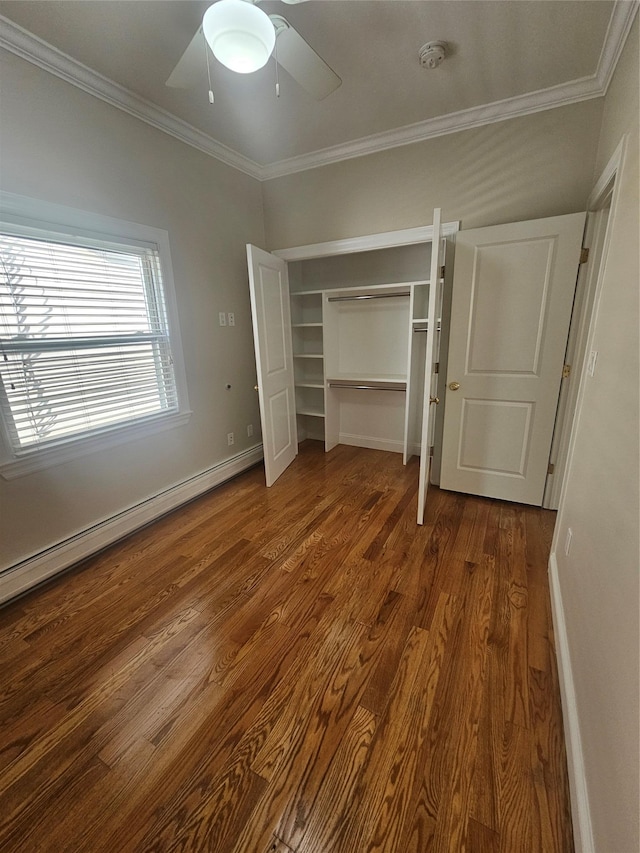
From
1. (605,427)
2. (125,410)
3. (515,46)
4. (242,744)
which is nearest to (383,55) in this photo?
(515,46)

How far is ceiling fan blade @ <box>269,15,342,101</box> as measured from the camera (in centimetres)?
132

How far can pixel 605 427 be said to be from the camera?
127 cm

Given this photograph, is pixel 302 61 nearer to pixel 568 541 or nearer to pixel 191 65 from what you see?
pixel 191 65

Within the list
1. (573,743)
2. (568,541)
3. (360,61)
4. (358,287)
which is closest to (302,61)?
(360,61)

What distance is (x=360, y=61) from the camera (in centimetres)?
186

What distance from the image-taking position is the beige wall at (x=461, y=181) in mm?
2156

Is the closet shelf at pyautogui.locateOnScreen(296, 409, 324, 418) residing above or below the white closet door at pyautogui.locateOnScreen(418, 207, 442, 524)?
below

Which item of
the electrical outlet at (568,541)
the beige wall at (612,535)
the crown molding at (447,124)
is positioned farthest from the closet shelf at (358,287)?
the electrical outlet at (568,541)

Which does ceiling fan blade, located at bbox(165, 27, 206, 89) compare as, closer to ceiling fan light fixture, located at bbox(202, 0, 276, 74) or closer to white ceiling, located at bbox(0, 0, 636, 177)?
ceiling fan light fixture, located at bbox(202, 0, 276, 74)

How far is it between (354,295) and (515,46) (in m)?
1.97

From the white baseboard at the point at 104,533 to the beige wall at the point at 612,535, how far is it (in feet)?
8.25

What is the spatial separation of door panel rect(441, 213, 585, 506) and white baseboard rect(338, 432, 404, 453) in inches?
41.8

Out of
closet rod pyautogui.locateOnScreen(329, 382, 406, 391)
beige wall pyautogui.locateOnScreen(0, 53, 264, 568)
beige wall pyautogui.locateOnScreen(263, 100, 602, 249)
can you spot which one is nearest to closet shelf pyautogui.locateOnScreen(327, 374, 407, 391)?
closet rod pyautogui.locateOnScreen(329, 382, 406, 391)

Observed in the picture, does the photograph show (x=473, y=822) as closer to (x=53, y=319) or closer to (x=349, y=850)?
(x=349, y=850)
